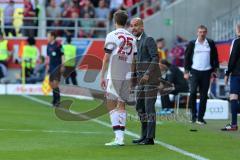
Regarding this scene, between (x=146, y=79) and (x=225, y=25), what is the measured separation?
52.6 feet

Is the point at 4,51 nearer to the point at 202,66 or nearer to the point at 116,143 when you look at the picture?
the point at 202,66

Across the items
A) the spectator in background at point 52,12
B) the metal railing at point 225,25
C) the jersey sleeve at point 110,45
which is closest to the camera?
the jersey sleeve at point 110,45

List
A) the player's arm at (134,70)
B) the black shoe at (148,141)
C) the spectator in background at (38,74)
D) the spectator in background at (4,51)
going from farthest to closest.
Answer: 1. the spectator in background at (4,51)
2. the spectator in background at (38,74)
3. the black shoe at (148,141)
4. the player's arm at (134,70)

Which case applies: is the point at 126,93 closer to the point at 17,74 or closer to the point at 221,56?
the point at 221,56

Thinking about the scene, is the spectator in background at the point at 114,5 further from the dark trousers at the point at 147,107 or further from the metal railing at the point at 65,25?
the dark trousers at the point at 147,107

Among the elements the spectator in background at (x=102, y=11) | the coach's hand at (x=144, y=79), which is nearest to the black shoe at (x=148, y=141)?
the coach's hand at (x=144, y=79)

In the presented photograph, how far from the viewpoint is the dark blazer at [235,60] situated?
1574 centimetres

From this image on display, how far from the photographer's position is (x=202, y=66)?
56.6 feet

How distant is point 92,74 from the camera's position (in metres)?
27.1

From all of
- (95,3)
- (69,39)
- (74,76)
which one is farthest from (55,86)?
(95,3)

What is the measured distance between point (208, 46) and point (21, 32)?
1594 cm

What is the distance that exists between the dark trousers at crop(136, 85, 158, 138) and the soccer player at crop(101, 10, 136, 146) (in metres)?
0.50

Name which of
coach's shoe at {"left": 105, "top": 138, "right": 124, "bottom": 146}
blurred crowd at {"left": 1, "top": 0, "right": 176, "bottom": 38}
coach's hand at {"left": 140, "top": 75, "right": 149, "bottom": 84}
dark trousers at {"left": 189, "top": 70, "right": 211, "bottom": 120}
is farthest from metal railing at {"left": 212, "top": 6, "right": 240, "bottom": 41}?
coach's shoe at {"left": 105, "top": 138, "right": 124, "bottom": 146}

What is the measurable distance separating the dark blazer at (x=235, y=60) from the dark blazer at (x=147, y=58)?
2985mm
